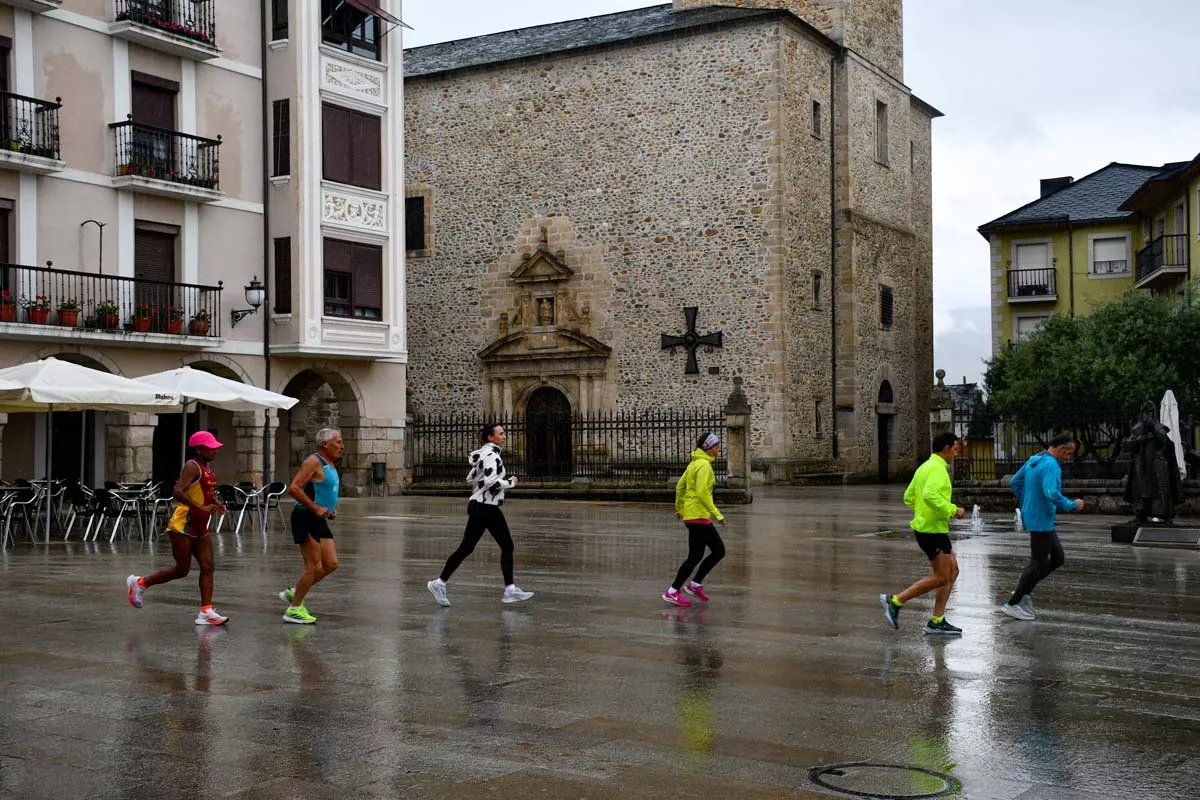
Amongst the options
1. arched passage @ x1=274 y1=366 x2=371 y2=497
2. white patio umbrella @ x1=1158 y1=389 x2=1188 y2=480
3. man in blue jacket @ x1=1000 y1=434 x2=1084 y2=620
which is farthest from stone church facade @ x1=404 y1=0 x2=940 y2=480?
man in blue jacket @ x1=1000 y1=434 x2=1084 y2=620

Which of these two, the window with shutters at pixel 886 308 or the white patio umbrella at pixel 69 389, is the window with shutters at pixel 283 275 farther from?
the window with shutters at pixel 886 308

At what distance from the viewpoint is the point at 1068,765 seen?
5.96 meters

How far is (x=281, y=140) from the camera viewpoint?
28531 millimetres

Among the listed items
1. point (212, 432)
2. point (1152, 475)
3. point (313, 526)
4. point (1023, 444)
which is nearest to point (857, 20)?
point (1023, 444)

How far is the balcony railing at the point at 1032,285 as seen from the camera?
46812 mm

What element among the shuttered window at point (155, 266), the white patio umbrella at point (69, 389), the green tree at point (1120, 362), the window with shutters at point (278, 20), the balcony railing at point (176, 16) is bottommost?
the white patio umbrella at point (69, 389)

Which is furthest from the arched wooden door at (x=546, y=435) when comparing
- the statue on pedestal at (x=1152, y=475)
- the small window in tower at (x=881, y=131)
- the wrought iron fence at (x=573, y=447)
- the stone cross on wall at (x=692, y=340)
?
the statue on pedestal at (x=1152, y=475)

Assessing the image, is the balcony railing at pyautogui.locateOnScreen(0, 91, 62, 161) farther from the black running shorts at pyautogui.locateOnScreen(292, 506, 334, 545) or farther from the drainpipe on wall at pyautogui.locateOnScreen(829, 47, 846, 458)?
the drainpipe on wall at pyautogui.locateOnScreen(829, 47, 846, 458)

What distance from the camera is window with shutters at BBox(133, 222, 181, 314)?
26.0 m

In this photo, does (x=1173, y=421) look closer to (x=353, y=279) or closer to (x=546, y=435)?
(x=353, y=279)

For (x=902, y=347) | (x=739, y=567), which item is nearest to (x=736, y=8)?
(x=902, y=347)

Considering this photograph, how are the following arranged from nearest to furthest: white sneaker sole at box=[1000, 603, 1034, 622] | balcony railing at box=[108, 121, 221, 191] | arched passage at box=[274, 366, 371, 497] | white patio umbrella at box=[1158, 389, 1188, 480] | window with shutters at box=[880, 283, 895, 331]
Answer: white sneaker sole at box=[1000, 603, 1034, 622] → white patio umbrella at box=[1158, 389, 1188, 480] → balcony railing at box=[108, 121, 221, 191] → arched passage at box=[274, 366, 371, 497] → window with shutters at box=[880, 283, 895, 331]

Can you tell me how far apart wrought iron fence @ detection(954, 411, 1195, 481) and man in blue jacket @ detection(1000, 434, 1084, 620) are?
47.0 ft

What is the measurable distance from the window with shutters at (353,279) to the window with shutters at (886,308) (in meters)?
16.7
